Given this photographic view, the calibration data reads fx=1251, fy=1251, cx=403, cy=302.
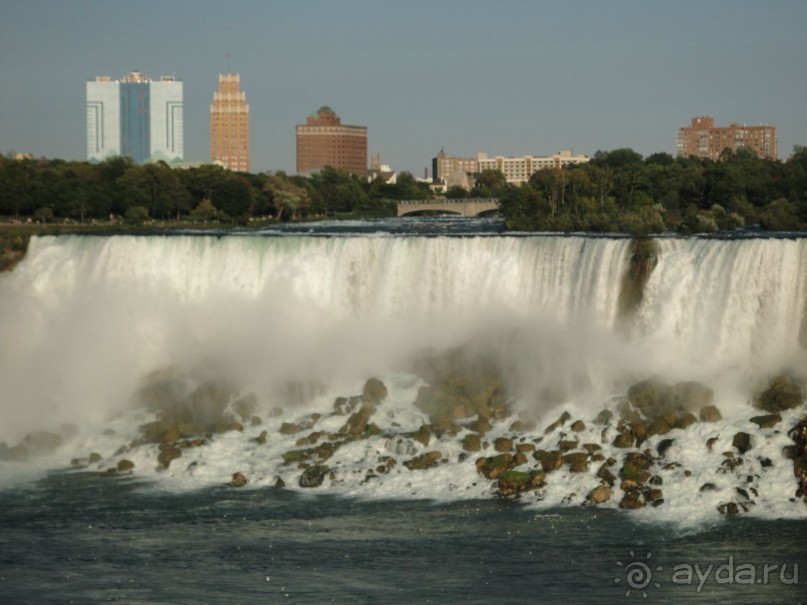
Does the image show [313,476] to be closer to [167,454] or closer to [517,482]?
[167,454]

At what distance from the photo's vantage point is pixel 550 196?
58.7m

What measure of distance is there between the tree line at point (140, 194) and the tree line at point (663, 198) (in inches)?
631

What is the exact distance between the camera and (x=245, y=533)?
2055 cm

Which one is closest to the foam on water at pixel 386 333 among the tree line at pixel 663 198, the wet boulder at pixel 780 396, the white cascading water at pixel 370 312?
the white cascading water at pixel 370 312

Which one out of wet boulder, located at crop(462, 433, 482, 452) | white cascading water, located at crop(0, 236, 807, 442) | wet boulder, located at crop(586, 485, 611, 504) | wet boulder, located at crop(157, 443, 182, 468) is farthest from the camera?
white cascading water, located at crop(0, 236, 807, 442)

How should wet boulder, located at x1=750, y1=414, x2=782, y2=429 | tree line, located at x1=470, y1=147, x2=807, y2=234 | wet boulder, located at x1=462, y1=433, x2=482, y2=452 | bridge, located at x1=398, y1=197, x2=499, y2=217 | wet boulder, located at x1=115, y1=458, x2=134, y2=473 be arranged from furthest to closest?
bridge, located at x1=398, y1=197, x2=499, y2=217 < tree line, located at x1=470, y1=147, x2=807, y2=234 < wet boulder, located at x1=115, y1=458, x2=134, y2=473 < wet boulder, located at x1=462, y1=433, x2=482, y2=452 < wet boulder, located at x1=750, y1=414, x2=782, y2=429

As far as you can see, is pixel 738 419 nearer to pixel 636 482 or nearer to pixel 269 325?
pixel 636 482

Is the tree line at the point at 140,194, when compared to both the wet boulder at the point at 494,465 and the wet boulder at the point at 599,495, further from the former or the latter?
the wet boulder at the point at 599,495

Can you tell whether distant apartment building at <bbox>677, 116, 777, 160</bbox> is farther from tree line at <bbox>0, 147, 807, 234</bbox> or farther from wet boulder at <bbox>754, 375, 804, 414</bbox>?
wet boulder at <bbox>754, 375, 804, 414</bbox>

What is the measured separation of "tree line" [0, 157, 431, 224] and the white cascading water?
24.0 m

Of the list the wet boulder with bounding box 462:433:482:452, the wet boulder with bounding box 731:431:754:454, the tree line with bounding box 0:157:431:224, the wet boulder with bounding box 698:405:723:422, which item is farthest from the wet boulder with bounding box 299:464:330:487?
the tree line with bounding box 0:157:431:224

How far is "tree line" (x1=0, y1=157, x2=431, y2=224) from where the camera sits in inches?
2322

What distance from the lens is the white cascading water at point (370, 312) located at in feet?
88.2

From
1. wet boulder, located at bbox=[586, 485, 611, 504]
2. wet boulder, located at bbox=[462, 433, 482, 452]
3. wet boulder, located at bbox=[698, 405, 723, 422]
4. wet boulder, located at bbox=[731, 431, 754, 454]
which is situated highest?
wet boulder, located at bbox=[698, 405, 723, 422]
